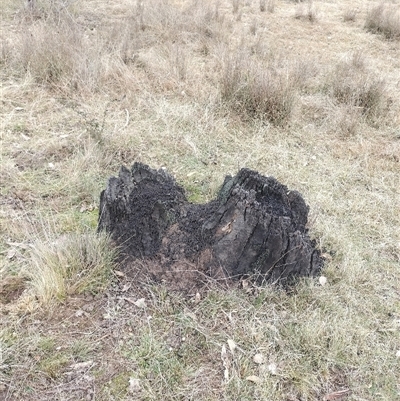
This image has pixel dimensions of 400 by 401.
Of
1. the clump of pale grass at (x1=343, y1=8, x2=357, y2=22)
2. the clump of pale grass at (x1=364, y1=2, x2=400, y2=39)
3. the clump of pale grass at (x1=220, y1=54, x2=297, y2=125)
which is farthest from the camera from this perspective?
the clump of pale grass at (x1=343, y1=8, x2=357, y2=22)

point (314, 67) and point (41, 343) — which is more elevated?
point (314, 67)

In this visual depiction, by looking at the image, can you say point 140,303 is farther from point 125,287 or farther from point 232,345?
point 232,345

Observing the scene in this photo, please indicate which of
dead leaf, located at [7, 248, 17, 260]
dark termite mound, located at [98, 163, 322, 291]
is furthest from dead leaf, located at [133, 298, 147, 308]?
dead leaf, located at [7, 248, 17, 260]

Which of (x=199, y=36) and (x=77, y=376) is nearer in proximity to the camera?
(x=77, y=376)

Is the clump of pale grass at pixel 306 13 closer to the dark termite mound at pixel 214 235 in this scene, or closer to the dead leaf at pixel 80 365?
the dark termite mound at pixel 214 235

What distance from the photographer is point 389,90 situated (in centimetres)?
532

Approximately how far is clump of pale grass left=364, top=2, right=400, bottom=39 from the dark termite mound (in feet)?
20.6

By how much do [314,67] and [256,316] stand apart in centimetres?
427

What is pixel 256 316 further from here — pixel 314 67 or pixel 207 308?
pixel 314 67

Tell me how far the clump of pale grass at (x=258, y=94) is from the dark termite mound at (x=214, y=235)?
2.06 m

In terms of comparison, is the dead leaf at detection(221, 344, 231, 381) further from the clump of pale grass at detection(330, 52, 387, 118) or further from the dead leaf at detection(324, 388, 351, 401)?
the clump of pale grass at detection(330, 52, 387, 118)

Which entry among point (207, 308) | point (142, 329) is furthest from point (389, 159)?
point (142, 329)

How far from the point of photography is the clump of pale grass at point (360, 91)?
4.84 metres

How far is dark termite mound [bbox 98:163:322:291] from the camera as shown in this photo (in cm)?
247
